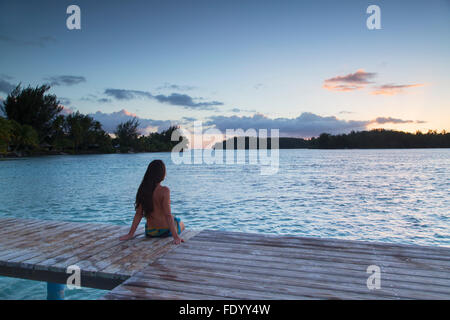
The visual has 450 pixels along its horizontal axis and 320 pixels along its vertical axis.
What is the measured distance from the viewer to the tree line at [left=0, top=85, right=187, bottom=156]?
63.3m

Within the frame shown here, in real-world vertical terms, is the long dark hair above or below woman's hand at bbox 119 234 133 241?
above

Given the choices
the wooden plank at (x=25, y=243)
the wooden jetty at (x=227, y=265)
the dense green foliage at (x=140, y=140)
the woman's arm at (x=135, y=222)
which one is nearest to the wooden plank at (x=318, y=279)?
the wooden jetty at (x=227, y=265)

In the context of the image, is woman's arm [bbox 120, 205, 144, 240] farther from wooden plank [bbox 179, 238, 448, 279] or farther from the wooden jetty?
wooden plank [bbox 179, 238, 448, 279]

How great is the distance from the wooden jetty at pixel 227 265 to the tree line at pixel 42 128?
204 ft

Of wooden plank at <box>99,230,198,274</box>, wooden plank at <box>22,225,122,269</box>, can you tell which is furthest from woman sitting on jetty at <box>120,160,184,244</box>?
wooden plank at <box>22,225,122,269</box>

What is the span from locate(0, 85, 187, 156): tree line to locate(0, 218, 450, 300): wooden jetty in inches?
2448

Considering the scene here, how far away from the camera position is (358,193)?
19875 millimetres

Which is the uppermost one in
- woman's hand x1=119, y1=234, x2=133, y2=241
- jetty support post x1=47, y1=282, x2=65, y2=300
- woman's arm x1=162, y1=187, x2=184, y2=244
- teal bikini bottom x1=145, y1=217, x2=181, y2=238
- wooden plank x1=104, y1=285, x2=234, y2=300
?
woman's arm x1=162, y1=187, x2=184, y2=244

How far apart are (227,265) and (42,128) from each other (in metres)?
86.5

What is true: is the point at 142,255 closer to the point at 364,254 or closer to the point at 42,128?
the point at 364,254

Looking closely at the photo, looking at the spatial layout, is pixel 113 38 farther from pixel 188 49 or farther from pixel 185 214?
pixel 185 214

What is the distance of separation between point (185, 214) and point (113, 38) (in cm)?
1533

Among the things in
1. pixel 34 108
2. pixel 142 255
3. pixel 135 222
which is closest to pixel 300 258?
pixel 142 255
